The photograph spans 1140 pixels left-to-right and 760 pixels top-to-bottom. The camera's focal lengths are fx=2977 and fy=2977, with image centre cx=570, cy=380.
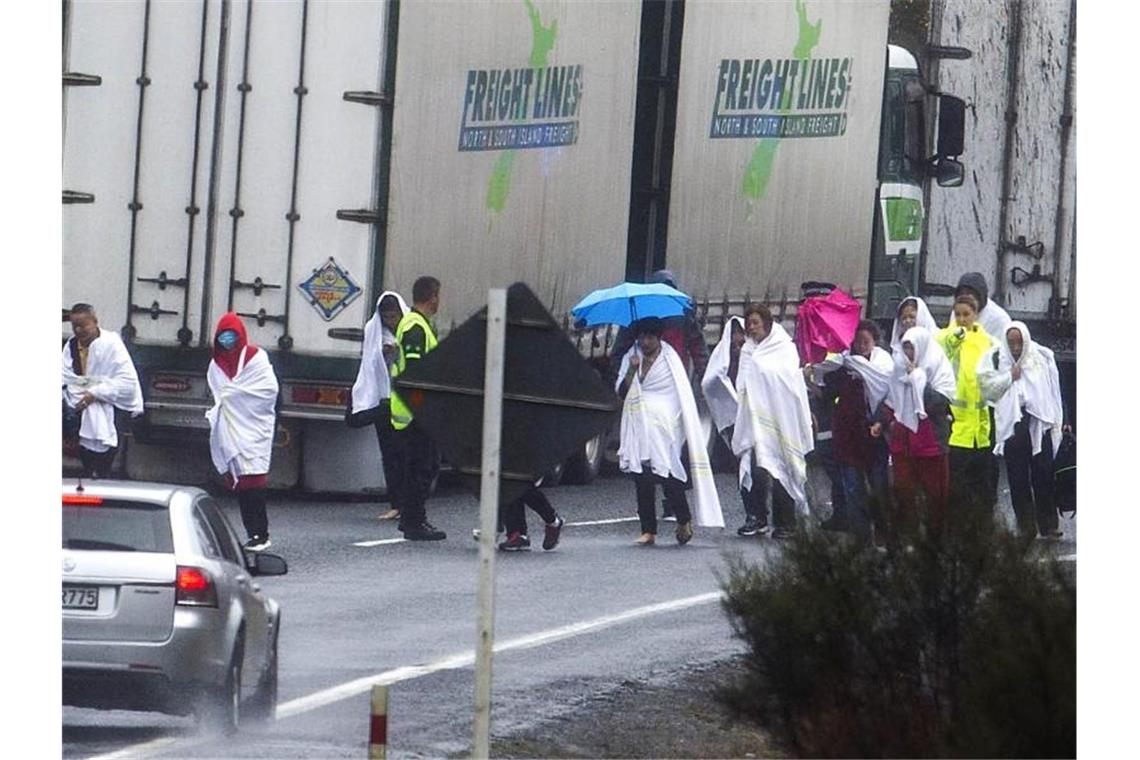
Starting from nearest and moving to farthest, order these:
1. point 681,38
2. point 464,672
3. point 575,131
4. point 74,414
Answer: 1. point 464,672
2. point 74,414
3. point 575,131
4. point 681,38

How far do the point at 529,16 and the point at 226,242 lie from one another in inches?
107

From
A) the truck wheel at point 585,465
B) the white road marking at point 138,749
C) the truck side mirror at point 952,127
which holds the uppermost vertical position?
the truck side mirror at point 952,127

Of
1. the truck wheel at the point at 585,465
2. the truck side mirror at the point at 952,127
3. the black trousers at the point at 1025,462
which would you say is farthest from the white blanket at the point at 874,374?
the truck side mirror at the point at 952,127

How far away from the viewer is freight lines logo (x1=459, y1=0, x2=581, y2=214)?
1953 cm

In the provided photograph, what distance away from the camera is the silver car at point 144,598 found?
1122cm

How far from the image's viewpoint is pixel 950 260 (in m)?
24.0

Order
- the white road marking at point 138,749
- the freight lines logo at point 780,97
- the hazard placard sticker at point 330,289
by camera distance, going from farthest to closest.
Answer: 1. the freight lines logo at point 780,97
2. the hazard placard sticker at point 330,289
3. the white road marking at point 138,749

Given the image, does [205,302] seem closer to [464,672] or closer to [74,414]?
[74,414]

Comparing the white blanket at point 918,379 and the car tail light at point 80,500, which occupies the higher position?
the white blanket at point 918,379

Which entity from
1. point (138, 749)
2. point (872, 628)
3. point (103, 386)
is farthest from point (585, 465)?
point (872, 628)

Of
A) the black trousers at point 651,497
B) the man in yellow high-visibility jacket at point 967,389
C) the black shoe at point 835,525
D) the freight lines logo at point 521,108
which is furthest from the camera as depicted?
the freight lines logo at point 521,108

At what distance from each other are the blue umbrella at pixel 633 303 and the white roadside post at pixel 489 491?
10.4 metres

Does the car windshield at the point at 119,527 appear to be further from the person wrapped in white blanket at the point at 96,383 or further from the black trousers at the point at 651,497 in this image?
the black trousers at the point at 651,497
